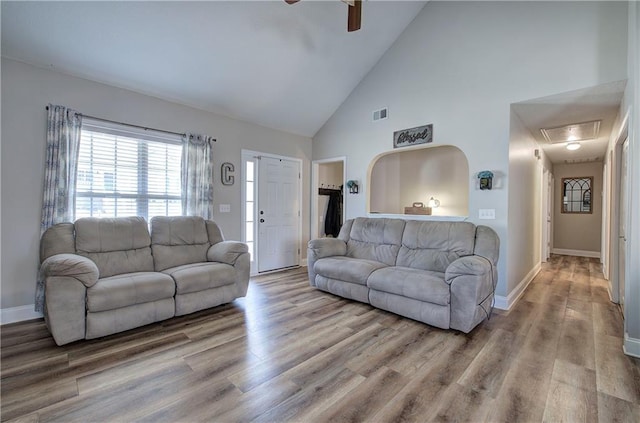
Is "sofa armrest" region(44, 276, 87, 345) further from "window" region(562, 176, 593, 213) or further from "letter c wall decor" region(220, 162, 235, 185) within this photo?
"window" region(562, 176, 593, 213)

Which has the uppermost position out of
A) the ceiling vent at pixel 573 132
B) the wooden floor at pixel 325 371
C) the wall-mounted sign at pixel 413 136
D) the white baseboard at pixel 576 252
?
the ceiling vent at pixel 573 132

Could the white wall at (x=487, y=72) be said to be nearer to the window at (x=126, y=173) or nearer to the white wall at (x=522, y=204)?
the white wall at (x=522, y=204)

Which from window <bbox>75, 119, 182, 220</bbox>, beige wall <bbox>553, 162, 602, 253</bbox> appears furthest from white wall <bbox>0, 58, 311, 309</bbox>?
beige wall <bbox>553, 162, 602, 253</bbox>

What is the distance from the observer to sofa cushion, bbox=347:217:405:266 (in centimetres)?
407

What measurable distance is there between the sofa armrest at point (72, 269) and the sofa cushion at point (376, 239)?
120 inches

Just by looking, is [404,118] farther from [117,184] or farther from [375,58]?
[117,184]

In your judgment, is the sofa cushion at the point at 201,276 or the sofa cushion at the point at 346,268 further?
the sofa cushion at the point at 346,268

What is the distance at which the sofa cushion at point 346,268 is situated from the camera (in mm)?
3535

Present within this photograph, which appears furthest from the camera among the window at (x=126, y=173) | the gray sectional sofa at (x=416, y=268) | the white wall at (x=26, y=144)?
the window at (x=126, y=173)

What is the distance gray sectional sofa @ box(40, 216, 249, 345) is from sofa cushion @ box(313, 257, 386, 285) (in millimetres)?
994

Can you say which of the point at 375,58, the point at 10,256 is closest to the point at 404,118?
the point at 375,58

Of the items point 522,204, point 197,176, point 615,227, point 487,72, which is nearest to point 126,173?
point 197,176

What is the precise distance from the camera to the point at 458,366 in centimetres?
225

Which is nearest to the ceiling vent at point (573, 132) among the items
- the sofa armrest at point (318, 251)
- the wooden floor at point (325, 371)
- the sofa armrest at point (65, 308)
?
the wooden floor at point (325, 371)
